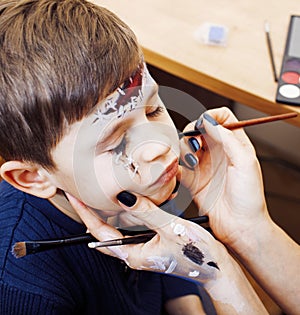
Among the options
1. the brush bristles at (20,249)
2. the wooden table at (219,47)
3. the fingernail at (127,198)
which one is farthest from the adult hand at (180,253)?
the wooden table at (219,47)

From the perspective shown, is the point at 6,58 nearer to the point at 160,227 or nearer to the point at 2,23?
the point at 2,23

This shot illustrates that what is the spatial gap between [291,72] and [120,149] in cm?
45

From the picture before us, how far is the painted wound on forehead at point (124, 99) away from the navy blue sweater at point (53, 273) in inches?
7.5

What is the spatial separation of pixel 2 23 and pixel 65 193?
0.26 meters

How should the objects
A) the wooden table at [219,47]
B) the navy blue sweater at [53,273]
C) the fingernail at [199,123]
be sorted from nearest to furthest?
the navy blue sweater at [53,273] → the fingernail at [199,123] → the wooden table at [219,47]

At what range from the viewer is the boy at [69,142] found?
61 centimetres

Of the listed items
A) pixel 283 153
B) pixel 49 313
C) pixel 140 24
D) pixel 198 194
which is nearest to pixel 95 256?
pixel 49 313

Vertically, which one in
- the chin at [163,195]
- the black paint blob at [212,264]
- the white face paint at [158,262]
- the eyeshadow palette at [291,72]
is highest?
the eyeshadow palette at [291,72]

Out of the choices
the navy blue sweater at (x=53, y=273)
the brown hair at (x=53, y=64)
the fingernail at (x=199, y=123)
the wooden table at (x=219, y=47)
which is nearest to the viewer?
the brown hair at (x=53, y=64)

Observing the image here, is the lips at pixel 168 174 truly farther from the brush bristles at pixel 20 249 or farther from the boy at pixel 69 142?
the brush bristles at pixel 20 249

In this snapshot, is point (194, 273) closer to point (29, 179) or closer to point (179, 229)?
point (179, 229)

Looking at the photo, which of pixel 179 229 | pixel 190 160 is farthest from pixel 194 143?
pixel 179 229

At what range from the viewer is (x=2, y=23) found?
0.62 meters

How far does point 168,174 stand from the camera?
74cm
